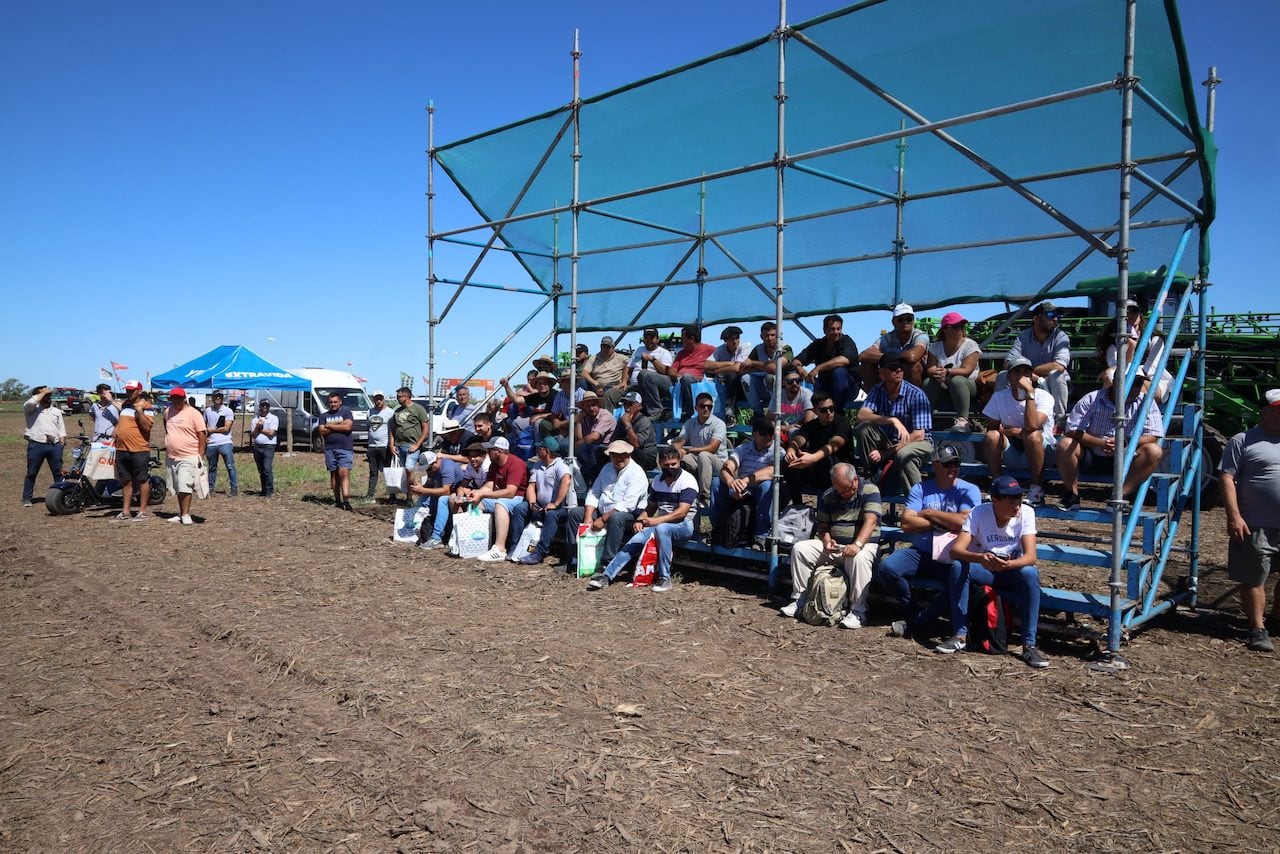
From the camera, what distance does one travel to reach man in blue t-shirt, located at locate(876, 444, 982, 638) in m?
5.94

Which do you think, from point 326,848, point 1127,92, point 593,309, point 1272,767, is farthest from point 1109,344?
point 593,309

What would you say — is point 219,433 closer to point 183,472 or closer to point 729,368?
point 183,472

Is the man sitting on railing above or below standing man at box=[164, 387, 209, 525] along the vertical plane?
above

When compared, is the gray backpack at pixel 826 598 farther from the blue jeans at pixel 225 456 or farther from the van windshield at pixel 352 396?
the van windshield at pixel 352 396

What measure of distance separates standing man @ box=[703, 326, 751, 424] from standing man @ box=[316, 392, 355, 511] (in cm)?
559

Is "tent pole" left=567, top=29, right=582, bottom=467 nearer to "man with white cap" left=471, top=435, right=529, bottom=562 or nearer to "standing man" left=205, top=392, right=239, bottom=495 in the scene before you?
"man with white cap" left=471, top=435, right=529, bottom=562

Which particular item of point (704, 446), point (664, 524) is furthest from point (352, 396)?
point (664, 524)

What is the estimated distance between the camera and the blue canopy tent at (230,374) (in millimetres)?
18219

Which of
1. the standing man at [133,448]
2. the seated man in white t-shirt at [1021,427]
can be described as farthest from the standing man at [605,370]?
the standing man at [133,448]

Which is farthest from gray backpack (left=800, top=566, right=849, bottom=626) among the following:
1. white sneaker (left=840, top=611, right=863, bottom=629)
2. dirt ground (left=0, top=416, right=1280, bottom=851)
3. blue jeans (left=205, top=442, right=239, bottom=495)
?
blue jeans (left=205, top=442, right=239, bottom=495)

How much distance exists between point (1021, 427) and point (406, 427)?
29.5 ft

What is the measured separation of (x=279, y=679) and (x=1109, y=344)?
6.77m

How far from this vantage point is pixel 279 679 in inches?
200

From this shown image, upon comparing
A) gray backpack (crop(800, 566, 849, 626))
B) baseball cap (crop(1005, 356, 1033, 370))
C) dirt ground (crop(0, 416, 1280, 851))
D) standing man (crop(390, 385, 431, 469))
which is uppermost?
baseball cap (crop(1005, 356, 1033, 370))
